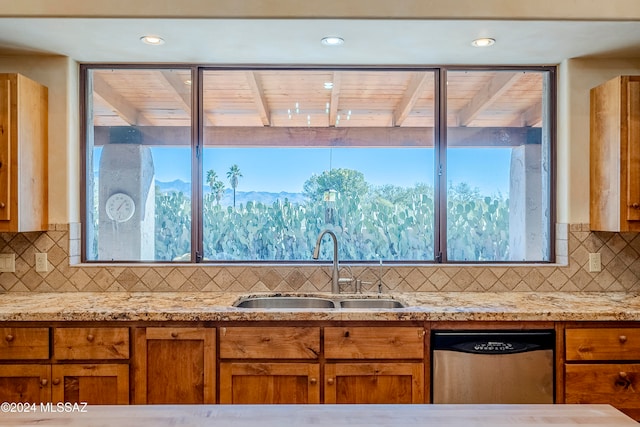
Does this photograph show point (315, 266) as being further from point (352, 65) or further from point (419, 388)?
point (352, 65)

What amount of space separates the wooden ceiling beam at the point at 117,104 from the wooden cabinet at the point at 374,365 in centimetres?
189

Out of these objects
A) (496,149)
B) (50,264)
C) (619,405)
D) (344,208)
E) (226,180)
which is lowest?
(619,405)

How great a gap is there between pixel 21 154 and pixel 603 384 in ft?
10.9

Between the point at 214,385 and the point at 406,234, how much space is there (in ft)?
4.93

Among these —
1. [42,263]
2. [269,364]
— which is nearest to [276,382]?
[269,364]

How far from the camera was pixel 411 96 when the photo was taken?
308 centimetres

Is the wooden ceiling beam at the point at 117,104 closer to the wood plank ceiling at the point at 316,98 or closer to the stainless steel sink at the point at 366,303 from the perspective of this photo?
the wood plank ceiling at the point at 316,98

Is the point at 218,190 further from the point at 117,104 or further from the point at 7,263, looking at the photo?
the point at 7,263

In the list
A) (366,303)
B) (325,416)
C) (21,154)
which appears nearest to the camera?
(325,416)

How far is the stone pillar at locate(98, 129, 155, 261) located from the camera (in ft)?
9.87

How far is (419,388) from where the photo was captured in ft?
7.48

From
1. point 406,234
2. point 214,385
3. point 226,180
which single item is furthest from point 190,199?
point 406,234

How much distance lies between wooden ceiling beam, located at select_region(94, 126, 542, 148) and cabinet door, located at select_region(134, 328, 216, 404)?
4.26ft

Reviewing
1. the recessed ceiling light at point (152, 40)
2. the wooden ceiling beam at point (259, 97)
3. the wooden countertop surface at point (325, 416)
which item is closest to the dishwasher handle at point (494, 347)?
the wooden countertop surface at point (325, 416)
